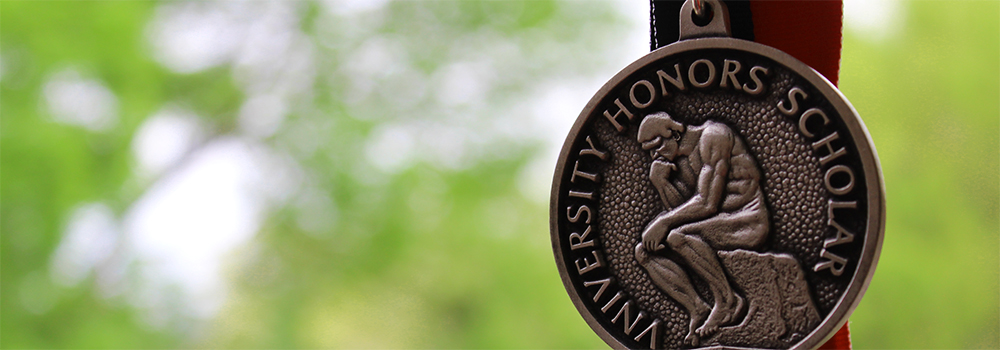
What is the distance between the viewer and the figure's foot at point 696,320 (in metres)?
0.36

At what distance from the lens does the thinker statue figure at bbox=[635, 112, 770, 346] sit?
0.34 meters

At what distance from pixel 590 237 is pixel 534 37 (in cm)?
176

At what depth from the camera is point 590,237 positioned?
39 cm

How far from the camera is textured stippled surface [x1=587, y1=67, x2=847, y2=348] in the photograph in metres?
0.33

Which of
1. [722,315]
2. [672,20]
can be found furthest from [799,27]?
[722,315]

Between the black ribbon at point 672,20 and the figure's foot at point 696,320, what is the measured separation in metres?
0.16

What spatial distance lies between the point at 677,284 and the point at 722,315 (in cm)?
3

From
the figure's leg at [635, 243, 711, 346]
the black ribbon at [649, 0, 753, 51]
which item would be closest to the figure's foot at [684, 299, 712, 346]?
the figure's leg at [635, 243, 711, 346]

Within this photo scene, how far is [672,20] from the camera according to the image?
40 centimetres

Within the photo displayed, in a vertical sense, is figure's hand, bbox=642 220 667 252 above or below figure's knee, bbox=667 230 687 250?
above

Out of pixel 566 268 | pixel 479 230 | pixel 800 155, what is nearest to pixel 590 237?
pixel 566 268

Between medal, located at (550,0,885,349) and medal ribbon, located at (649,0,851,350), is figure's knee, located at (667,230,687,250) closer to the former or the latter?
medal, located at (550,0,885,349)

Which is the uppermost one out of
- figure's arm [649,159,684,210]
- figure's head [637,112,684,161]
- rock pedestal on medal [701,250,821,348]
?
figure's head [637,112,684,161]

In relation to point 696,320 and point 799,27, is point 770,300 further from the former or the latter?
point 799,27
